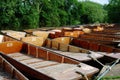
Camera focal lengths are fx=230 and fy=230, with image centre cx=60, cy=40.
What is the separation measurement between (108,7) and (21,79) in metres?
21.1

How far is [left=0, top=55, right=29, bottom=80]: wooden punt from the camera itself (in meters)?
5.69

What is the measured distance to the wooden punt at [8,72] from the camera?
569 centimetres

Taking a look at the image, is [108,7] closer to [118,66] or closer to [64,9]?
[64,9]

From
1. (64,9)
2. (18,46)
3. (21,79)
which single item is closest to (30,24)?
(64,9)

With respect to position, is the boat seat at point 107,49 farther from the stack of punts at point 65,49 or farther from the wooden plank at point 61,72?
the wooden plank at point 61,72

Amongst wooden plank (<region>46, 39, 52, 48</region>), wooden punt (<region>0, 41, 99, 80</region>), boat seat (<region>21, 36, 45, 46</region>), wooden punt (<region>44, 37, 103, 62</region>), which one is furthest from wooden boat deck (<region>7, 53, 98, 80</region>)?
wooden plank (<region>46, 39, 52, 48</region>)

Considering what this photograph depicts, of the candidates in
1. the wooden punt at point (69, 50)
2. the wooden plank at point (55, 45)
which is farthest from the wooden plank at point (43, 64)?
the wooden plank at point (55, 45)

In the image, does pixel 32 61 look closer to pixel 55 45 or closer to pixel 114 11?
pixel 55 45

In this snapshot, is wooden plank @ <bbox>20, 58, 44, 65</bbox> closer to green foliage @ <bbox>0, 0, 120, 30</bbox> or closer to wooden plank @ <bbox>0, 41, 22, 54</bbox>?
wooden plank @ <bbox>0, 41, 22, 54</bbox>

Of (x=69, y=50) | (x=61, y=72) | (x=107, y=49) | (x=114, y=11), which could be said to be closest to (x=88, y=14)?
(x=114, y=11)

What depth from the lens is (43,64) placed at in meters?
7.19

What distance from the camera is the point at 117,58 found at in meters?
7.73

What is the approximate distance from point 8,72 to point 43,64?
127cm

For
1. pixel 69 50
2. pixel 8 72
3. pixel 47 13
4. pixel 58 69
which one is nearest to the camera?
pixel 8 72
